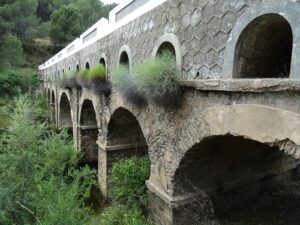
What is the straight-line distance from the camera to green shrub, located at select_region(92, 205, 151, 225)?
690cm

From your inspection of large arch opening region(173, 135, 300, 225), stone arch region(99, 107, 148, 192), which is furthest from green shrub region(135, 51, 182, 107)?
stone arch region(99, 107, 148, 192)

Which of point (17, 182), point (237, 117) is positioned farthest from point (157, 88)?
point (17, 182)

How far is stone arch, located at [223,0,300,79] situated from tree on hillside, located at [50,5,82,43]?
136ft

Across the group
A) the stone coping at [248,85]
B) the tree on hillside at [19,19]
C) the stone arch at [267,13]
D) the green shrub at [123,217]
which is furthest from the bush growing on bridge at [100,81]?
the tree on hillside at [19,19]

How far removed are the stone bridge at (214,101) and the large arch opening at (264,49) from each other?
1 centimetres

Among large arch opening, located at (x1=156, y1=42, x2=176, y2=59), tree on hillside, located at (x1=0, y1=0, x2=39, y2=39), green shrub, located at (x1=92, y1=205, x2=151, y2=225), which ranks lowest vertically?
green shrub, located at (x1=92, y1=205, x2=151, y2=225)

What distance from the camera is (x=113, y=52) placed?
9266 mm

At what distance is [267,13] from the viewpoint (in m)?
3.70

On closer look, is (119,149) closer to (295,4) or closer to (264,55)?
(264,55)

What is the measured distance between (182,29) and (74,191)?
11.4ft

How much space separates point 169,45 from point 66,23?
132 ft

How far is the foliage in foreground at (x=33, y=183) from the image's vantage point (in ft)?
18.8

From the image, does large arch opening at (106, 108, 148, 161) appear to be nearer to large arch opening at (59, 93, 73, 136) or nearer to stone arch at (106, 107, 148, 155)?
stone arch at (106, 107, 148, 155)

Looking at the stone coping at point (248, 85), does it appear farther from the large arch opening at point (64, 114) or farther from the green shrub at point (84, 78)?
the large arch opening at point (64, 114)
